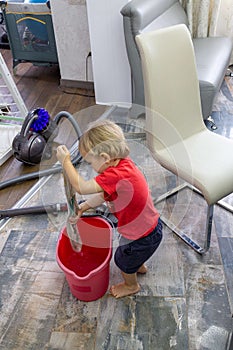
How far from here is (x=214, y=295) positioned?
1373 millimetres

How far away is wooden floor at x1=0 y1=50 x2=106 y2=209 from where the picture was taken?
193cm

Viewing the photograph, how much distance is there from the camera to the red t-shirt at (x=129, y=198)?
106cm

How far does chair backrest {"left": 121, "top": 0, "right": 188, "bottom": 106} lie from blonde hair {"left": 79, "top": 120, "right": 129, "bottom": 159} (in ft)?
3.80

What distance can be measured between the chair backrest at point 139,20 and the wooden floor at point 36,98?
1.26ft

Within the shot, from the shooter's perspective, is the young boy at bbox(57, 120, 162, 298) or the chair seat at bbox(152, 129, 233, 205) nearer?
the young boy at bbox(57, 120, 162, 298)

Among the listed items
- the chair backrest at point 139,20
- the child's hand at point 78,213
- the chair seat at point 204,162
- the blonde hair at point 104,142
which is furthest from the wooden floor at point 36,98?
the blonde hair at point 104,142

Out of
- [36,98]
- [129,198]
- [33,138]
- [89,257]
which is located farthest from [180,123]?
[36,98]

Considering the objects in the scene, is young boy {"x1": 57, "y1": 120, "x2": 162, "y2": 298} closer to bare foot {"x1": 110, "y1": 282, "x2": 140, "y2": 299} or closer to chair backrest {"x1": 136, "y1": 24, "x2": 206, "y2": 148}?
bare foot {"x1": 110, "y1": 282, "x2": 140, "y2": 299}

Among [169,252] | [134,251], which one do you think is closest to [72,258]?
[134,251]

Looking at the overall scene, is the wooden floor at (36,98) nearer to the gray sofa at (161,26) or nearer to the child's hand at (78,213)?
the gray sofa at (161,26)

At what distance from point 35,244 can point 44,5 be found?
1.90m

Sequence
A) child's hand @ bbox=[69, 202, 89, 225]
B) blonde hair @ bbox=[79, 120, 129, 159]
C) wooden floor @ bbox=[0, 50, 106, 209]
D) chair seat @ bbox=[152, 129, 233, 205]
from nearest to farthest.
A: blonde hair @ bbox=[79, 120, 129, 159] < child's hand @ bbox=[69, 202, 89, 225] < chair seat @ bbox=[152, 129, 233, 205] < wooden floor @ bbox=[0, 50, 106, 209]

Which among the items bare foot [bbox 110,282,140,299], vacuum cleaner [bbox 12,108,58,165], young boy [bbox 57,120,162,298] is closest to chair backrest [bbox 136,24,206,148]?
young boy [bbox 57,120,162,298]

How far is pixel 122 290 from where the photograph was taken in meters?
1.38
